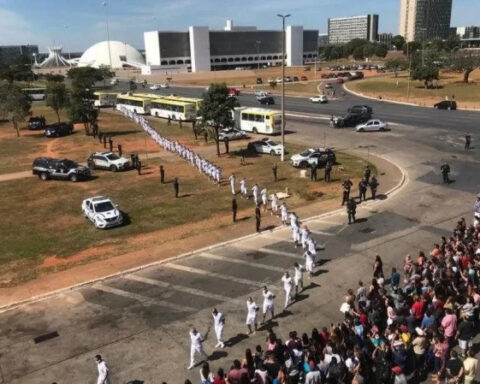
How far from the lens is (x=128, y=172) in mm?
38406

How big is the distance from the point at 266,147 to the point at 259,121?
458 inches

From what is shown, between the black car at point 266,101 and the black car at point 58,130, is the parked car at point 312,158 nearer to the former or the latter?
the black car at point 58,130

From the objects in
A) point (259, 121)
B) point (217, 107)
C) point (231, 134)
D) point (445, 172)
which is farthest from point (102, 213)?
point (259, 121)

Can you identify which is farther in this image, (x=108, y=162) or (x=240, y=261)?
(x=108, y=162)

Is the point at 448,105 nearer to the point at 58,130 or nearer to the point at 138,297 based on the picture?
the point at 58,130

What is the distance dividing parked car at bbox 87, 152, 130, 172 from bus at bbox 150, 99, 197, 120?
25.6 meters

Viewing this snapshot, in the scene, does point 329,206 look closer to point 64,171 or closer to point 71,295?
point 71,295

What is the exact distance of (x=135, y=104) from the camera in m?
74.9

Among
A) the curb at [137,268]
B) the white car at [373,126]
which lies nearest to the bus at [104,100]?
the white car at [373,126]

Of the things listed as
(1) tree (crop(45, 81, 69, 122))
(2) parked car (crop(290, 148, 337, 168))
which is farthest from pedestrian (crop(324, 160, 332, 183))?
(1) tree (crop(45, 81, 69, 122))

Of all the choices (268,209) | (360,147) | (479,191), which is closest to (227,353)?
(268,209)

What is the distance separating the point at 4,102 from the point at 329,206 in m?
46.9

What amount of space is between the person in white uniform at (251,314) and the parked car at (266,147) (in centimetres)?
2721

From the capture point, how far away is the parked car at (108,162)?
3866cm
